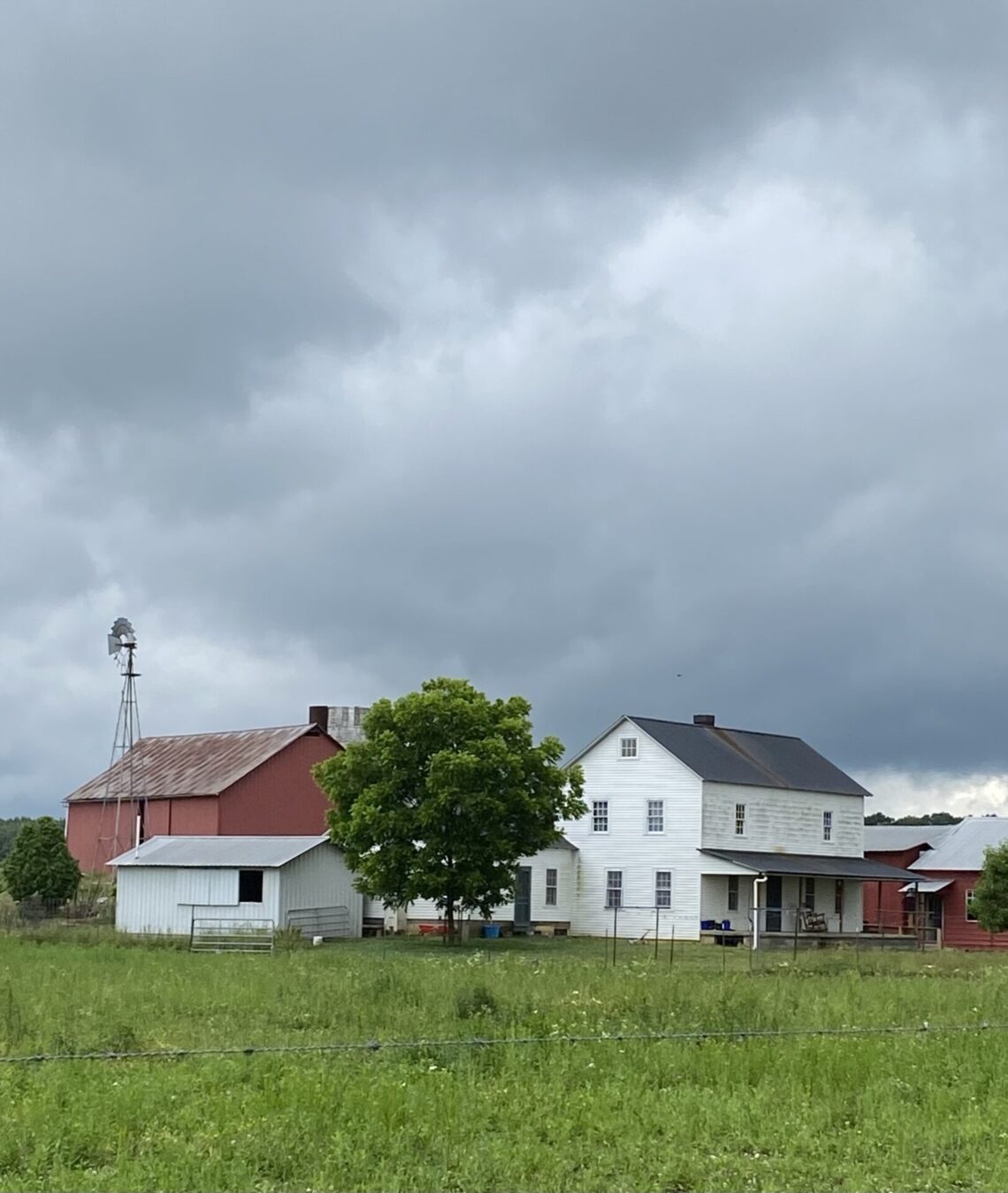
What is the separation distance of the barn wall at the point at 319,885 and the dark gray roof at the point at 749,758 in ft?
44.0

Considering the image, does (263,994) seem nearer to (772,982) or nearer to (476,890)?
(772,982)

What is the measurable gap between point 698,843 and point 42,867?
25622 millimetres

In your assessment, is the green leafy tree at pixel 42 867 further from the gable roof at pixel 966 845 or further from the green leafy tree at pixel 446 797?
the gable roof at pixel 966 845

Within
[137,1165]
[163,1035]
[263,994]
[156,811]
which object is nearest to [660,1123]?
[137,1165]

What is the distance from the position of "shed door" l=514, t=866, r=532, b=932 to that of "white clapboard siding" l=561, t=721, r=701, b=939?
83.0 inches

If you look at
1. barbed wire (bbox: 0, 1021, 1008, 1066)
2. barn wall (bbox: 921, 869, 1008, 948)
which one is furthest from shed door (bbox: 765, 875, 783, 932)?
barbed wire (bbox: 0, 1021, 1008, 1066)

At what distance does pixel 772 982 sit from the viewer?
80.8 feet

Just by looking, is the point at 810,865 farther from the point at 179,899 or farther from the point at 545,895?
the point at 179,899

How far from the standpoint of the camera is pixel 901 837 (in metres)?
74.3

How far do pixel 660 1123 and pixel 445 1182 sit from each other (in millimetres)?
2363

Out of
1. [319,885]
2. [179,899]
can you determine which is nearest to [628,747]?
[319,885]

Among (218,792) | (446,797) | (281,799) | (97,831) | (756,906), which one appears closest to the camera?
(446,797)

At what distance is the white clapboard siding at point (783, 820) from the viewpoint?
57438 millimetres

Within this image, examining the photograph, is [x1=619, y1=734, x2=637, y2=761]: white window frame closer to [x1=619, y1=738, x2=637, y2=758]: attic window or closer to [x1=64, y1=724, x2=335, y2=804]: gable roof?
[x1=619, y1=738, x2=637, y2=758]: attic window
